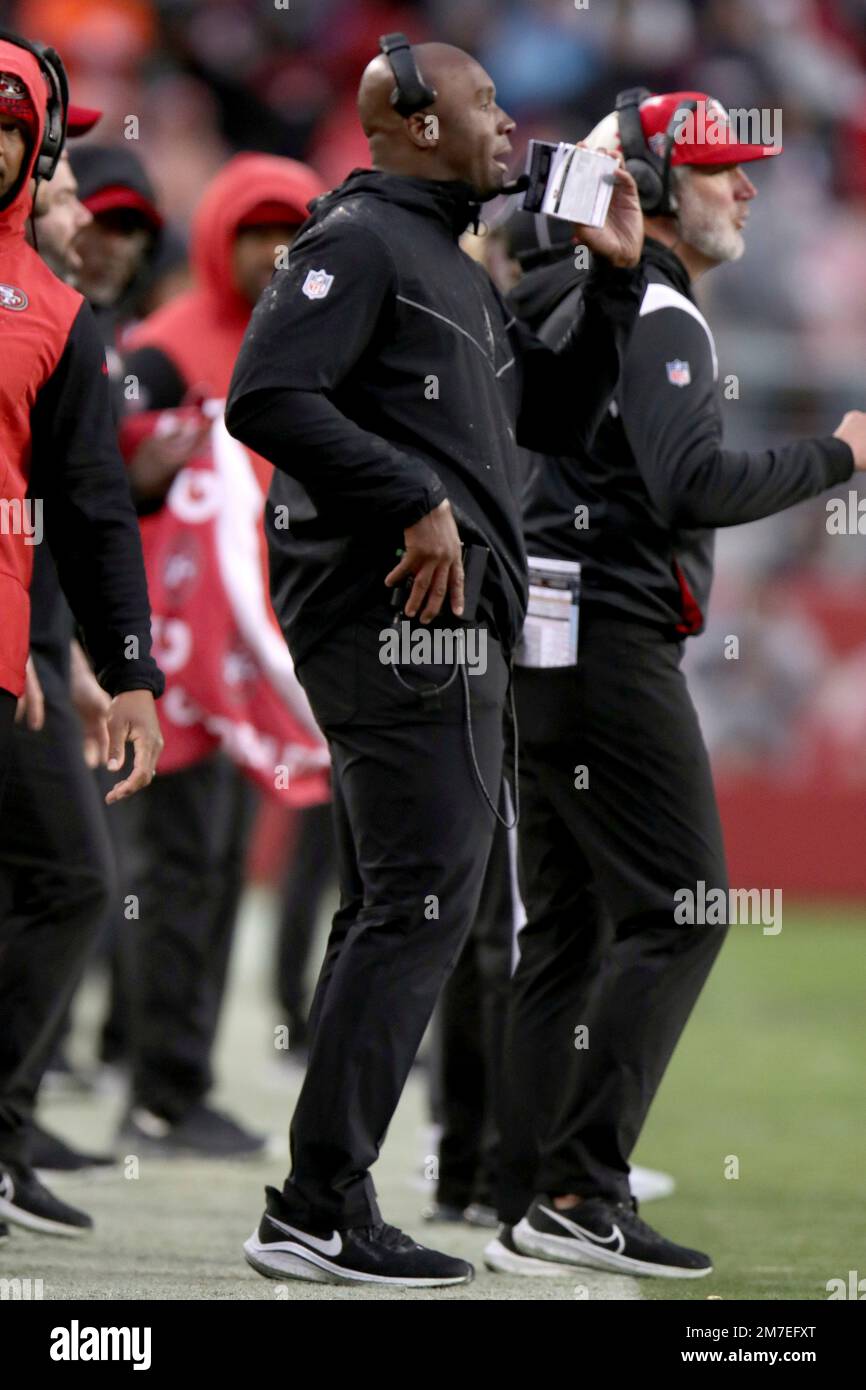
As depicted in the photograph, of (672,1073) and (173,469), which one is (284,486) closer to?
(173,469)

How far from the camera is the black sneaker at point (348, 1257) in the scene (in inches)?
158

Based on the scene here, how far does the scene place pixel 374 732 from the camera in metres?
4.07

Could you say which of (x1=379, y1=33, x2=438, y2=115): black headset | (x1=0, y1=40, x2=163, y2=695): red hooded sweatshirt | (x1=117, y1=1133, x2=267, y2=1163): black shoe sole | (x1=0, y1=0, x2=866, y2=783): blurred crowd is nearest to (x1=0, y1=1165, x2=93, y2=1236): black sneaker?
(x1=117, y1=1133, x2=267, y2=1163): black shoe sole

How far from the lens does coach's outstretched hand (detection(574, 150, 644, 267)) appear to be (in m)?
4.38

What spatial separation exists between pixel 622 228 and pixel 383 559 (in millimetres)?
851

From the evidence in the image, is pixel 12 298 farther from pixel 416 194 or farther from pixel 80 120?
pixel 80 120

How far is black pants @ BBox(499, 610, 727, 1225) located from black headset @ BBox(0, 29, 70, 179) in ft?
4.48

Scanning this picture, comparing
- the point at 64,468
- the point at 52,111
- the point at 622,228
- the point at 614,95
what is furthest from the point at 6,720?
the point at 614,95

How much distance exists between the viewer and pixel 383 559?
409 centimetres

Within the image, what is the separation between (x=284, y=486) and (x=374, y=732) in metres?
0.52

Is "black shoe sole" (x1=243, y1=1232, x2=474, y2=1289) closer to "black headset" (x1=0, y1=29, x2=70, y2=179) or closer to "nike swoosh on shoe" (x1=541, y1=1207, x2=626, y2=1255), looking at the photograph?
"nike swoosh on shoe" (x1=541, y1=1207, x2=626, y2=1255)

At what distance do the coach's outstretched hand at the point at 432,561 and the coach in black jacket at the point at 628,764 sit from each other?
65cm

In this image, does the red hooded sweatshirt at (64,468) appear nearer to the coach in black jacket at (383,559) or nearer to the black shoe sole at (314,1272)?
the coach in black jacket at (383,559)
